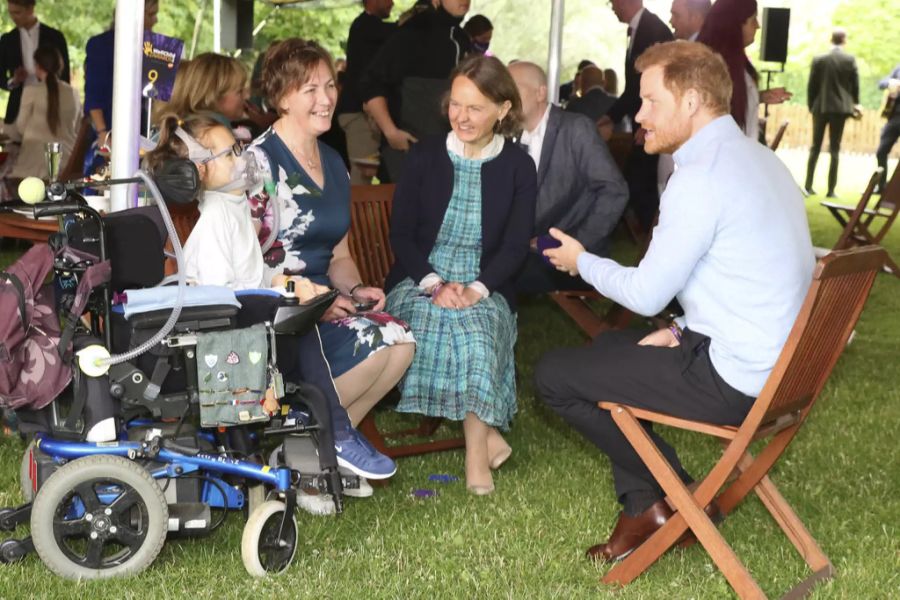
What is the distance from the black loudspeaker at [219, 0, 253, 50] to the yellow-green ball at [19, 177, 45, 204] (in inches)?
480

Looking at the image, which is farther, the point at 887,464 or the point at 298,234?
the point at 887,464

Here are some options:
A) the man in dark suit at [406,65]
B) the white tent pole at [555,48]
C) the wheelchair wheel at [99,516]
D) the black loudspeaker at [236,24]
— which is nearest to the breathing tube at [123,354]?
the wheelchair wheel at [99,516]

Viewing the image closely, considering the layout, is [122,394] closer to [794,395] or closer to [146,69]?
[146,69]

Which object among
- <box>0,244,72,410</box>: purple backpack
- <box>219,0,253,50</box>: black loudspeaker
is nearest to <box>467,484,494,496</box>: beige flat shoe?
<box>0,244,72,410</box>: purple backpack

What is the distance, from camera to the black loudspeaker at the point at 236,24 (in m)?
15.1

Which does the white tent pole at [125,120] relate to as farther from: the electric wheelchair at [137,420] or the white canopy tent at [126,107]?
the electric wheelchair at [137,420]

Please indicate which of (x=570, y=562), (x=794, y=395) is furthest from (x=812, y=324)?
(x=570, y=562)

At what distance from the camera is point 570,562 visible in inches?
145

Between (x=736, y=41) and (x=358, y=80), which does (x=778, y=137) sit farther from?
(x=736, y=41)

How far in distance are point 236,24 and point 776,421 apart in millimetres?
12854

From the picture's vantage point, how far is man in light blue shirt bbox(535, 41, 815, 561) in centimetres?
338

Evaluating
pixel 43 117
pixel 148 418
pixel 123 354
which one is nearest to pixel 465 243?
pixel 148 418

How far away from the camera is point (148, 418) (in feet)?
11.7

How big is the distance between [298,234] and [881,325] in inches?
188
